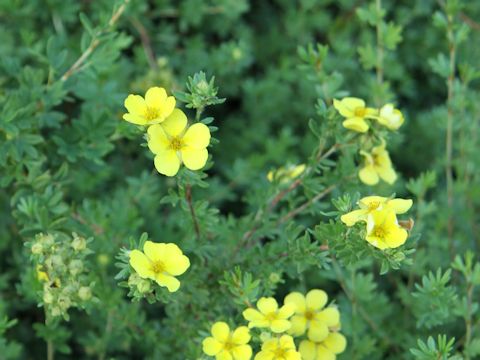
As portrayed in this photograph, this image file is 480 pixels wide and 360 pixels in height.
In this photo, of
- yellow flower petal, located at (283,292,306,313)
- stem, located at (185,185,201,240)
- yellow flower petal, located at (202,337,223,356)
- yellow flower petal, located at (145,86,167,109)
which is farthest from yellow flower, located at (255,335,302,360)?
yellow flower petal, located at (145,86,167,109)

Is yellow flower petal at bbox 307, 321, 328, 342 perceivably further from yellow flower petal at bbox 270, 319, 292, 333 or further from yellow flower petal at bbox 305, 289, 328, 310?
yellow flower petal at bbox 270, 319, 292, 333

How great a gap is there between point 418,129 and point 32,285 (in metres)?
2.03

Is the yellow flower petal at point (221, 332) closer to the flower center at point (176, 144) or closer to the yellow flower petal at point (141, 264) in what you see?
the yellow flower petal at point (141, 264)

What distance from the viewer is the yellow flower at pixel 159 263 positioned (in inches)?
69.9

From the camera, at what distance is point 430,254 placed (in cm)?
281

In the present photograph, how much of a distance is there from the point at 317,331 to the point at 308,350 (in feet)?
0.20

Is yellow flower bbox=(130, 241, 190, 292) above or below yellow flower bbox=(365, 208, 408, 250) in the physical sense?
below

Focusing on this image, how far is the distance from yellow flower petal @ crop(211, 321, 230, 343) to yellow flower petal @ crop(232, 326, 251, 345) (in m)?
0.02

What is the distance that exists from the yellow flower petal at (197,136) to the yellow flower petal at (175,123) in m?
0.04

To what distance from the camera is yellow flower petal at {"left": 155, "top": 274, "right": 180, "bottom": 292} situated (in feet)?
5.92

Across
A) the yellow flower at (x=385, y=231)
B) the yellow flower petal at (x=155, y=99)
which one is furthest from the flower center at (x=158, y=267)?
the yellow flower at (x=385, y=231)

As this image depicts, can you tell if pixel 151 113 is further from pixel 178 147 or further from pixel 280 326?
pixel 280 326

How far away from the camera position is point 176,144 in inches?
73.7

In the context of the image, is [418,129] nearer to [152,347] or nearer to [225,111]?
[225,111]
